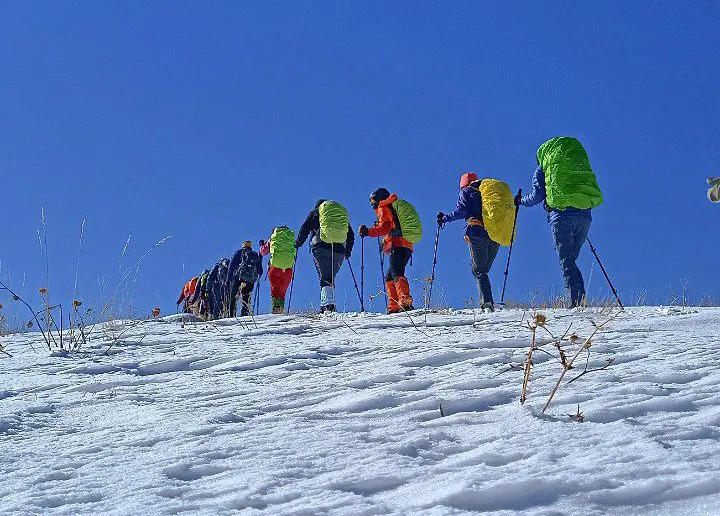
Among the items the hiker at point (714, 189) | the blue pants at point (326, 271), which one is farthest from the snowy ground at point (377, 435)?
the blue pants at point (326, 271)

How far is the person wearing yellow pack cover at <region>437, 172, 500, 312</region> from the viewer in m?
8.15

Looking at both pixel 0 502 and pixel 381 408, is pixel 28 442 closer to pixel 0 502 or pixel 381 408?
pixel 0 502

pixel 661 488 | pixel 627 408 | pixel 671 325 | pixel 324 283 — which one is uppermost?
pixel 324 283

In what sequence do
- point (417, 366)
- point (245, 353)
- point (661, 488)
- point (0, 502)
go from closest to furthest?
1. point (661, 488)
2. point (0, 502)
3. point (417, 366)
4. point (245, 353)

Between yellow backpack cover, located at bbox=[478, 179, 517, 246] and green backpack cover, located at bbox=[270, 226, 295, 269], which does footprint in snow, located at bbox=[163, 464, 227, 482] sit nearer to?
yellow backpack cover, located at bbox=[478, 179, 517, 246]

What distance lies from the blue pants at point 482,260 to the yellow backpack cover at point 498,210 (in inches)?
4.9

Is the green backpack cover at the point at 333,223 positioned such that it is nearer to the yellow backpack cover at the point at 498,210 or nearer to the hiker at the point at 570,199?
the yellow backpack cover at the point at 498,210

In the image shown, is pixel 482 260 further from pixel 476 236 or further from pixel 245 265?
pixel 245 265

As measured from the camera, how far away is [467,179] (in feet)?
28.2

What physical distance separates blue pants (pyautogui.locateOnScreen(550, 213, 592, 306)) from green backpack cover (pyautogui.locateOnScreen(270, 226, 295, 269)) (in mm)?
6081

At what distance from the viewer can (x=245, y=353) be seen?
362 cm

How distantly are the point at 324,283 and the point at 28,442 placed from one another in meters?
7.79

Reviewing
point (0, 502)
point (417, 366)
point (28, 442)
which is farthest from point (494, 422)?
point (28, 442)

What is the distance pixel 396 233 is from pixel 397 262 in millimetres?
427
